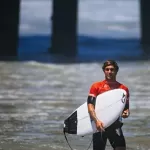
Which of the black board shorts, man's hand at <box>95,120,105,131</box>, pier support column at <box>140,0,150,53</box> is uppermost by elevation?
man's hand at <box>95,120,105,131</box>

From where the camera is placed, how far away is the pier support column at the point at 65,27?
27953mm

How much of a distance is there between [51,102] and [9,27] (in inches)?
588

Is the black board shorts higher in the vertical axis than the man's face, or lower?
lower

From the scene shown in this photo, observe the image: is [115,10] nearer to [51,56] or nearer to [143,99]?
[51,56]

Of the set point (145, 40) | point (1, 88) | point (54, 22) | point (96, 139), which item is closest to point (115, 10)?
point (145, 40)

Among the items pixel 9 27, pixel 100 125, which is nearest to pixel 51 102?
pixel 100 125

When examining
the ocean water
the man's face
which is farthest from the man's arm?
the ocean water

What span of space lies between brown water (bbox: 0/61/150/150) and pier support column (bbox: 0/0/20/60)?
193 inches

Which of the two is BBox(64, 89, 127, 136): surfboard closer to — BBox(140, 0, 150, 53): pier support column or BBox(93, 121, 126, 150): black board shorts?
BBox(93, 121, 126, 150): black board shorts

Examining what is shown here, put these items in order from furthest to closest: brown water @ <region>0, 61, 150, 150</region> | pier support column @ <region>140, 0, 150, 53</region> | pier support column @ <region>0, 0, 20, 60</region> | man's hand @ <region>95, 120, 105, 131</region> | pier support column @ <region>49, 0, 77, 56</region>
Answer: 1. pier support column @ <region>140, 0, 150, 53</region>
2. pier support column @ <region>49, 0, 77, 56</region>
3. pier support column @ <region>0, 0, 20, 60</region>
4. brown water @ <region>0, 61, 150, 150</region>
5. man's hand @ <region>95, 120, 105, 131</region>

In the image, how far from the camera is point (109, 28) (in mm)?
49562

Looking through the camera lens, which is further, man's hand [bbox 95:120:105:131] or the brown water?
the brown water

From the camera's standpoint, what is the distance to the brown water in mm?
8297

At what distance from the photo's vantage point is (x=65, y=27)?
2812cm
